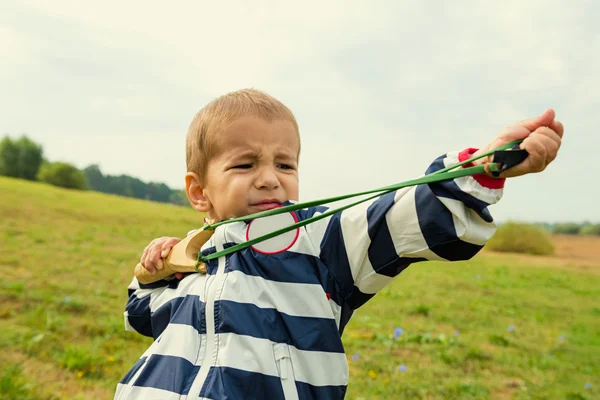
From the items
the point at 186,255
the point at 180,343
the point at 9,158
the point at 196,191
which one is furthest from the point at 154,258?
the point at 9,158

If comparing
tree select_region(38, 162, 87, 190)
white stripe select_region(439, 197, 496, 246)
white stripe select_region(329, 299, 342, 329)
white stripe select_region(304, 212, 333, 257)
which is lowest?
white stripe select_region(329, 299, 342, 329)

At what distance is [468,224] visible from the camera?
125 cm

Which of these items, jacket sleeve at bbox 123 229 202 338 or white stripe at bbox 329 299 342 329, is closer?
white stripe at bbox 329 299 342 329

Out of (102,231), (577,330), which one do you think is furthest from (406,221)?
(102,231)

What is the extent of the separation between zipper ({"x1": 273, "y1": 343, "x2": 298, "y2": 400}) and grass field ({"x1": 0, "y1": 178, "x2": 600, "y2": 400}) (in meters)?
2.06

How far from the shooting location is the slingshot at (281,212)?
45.3 inches

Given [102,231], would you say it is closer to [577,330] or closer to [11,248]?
[11,248]

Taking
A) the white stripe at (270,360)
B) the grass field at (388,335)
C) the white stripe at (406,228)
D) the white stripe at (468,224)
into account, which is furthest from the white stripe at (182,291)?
the grass field at (388,335)

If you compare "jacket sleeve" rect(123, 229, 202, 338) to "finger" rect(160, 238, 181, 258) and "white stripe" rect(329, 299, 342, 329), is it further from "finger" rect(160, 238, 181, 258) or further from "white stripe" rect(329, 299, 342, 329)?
"white stripe" rect(329, 299, 342, 329)

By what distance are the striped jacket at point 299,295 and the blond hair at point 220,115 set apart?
0.32 metres

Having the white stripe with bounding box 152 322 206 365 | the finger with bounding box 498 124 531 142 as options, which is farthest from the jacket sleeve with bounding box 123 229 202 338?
the finger with bounding box 498 124 531 142

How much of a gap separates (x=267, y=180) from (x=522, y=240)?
28938 millimetres

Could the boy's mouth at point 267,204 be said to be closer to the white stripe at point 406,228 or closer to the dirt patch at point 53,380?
the white stripe at point 406,228

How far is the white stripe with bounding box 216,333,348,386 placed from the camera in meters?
1.37
